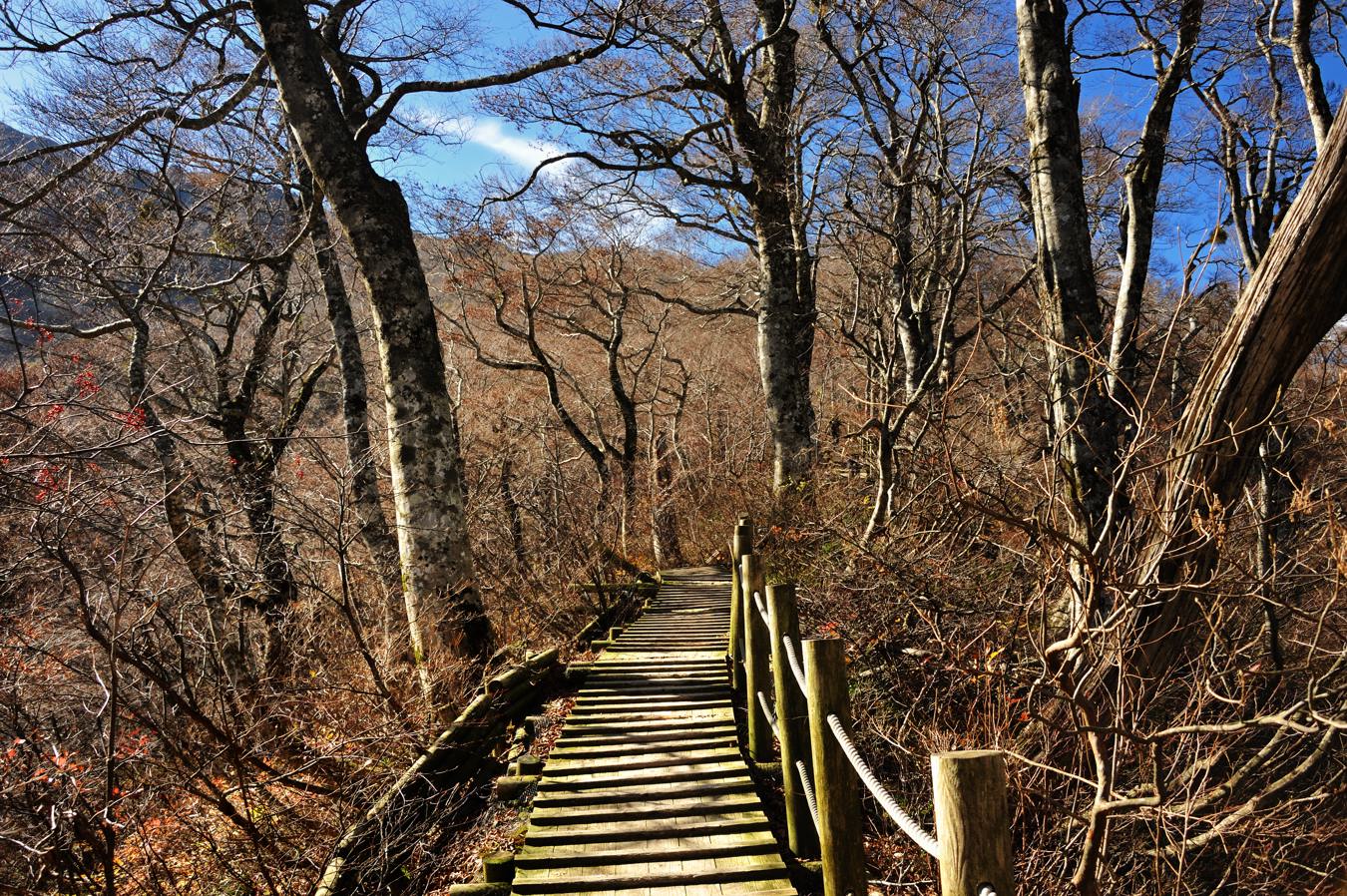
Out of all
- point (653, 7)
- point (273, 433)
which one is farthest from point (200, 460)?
point (653, 7)

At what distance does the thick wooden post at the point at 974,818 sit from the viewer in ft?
5.73

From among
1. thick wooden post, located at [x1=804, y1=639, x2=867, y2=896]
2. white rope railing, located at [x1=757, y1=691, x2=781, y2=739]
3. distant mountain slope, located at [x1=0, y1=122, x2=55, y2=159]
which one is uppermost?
distant mountain slope, located at [x1=0, y1=122, x2=55, y2=159]

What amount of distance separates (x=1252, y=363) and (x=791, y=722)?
3346 mm

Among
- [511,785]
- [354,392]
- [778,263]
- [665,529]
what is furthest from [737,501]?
[511,785]

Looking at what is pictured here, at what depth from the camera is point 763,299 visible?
12758mm

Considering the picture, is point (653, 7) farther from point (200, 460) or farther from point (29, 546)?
point (29, 546)

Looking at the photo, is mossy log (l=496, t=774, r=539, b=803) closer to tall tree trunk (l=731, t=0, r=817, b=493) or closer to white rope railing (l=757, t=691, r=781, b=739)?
white rope railing (l=757, t=691, r=781, b=739)

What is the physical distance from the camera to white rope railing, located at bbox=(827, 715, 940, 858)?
1947mm

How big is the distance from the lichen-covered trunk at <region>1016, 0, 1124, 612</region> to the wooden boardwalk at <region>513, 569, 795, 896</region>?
329 cm

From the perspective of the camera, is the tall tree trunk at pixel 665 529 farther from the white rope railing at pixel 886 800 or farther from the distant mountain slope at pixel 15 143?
the white rope railing at pixel 886 800

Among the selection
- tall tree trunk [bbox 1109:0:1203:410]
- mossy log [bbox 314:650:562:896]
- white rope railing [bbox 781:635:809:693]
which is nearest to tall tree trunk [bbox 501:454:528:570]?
mossy log [bbox 314:650:562:896]

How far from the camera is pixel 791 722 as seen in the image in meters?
4.18

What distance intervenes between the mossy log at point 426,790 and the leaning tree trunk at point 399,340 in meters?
0.84

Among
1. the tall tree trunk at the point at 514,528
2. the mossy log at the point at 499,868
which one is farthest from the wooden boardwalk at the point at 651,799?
the tall tree trunk at the point at 514,528
